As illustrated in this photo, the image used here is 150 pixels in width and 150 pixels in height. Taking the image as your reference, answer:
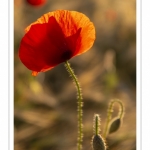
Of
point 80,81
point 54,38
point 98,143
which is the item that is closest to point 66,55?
point 54,38

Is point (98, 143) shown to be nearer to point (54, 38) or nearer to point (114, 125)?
point (114, 125)

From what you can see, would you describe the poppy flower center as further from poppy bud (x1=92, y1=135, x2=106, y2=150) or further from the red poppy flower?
poppy bud (x1=92, y1=135, x2=106, y2=150)

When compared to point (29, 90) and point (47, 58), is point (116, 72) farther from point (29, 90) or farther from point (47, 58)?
point (47, 58)

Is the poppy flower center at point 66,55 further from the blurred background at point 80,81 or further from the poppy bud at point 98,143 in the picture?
the blurred background at point 80,81

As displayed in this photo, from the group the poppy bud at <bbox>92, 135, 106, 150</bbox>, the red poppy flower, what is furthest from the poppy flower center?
the poppy bud at <bbox>92, 135, 106, 150</bbox>

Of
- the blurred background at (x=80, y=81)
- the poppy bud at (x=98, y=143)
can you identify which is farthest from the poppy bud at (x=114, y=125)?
the blurred background at (x=80, y=81)
